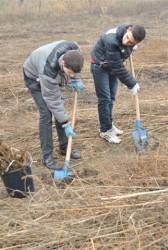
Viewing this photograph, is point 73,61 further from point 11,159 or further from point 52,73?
point 11,159

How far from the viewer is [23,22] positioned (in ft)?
51.1

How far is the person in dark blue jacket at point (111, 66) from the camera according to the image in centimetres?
505

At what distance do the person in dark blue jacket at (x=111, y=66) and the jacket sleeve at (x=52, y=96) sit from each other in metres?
0.89

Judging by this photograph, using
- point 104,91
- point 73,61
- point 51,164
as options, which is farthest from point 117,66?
point 51,164

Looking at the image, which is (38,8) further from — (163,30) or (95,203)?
(95,203)

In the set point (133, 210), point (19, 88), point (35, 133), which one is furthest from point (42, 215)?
point (19, 88)

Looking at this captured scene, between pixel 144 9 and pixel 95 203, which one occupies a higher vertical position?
pixel 95 203

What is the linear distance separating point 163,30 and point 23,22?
5.03 m

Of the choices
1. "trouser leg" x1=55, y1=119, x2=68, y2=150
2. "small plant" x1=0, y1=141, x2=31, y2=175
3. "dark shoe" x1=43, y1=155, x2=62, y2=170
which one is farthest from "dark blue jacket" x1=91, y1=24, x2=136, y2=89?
"small plant" x1=0, y1=141, x2=31, y2=175

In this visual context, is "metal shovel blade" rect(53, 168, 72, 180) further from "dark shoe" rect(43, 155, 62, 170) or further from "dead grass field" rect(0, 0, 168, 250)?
"dark shoe" rect(43, 155, 62, 170)

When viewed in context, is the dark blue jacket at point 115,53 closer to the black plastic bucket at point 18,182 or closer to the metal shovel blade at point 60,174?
the metal shovel blade at point 60,174

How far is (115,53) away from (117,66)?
15 centimetres

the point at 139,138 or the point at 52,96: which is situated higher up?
the point at 52,96

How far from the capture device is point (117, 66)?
17.1ft
